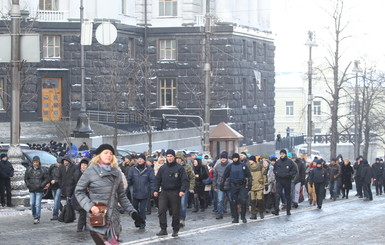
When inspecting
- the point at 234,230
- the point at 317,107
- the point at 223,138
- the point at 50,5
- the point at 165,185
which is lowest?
the point at 234,230

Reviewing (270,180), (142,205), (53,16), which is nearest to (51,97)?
(53,16)

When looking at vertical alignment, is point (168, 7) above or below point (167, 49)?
above

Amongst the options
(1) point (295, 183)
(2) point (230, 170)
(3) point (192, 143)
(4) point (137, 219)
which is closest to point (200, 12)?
(3) point (192, 143)

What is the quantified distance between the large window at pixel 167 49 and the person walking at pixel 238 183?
40.6 metres

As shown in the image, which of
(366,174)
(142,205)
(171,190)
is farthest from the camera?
(366,174)

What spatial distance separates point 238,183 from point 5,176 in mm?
6015

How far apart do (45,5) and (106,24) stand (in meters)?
Result: 4.70

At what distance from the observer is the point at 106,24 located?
180 feet

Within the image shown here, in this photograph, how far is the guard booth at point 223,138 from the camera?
42.9 meters

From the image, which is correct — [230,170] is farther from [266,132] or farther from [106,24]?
[266,132]

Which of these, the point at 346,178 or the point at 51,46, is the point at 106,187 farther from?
the point at 51,46

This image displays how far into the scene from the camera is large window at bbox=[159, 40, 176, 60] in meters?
63.4

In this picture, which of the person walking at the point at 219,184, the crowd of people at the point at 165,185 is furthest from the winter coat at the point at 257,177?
the person walking at the point at 219,184

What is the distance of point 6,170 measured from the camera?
2505cm
